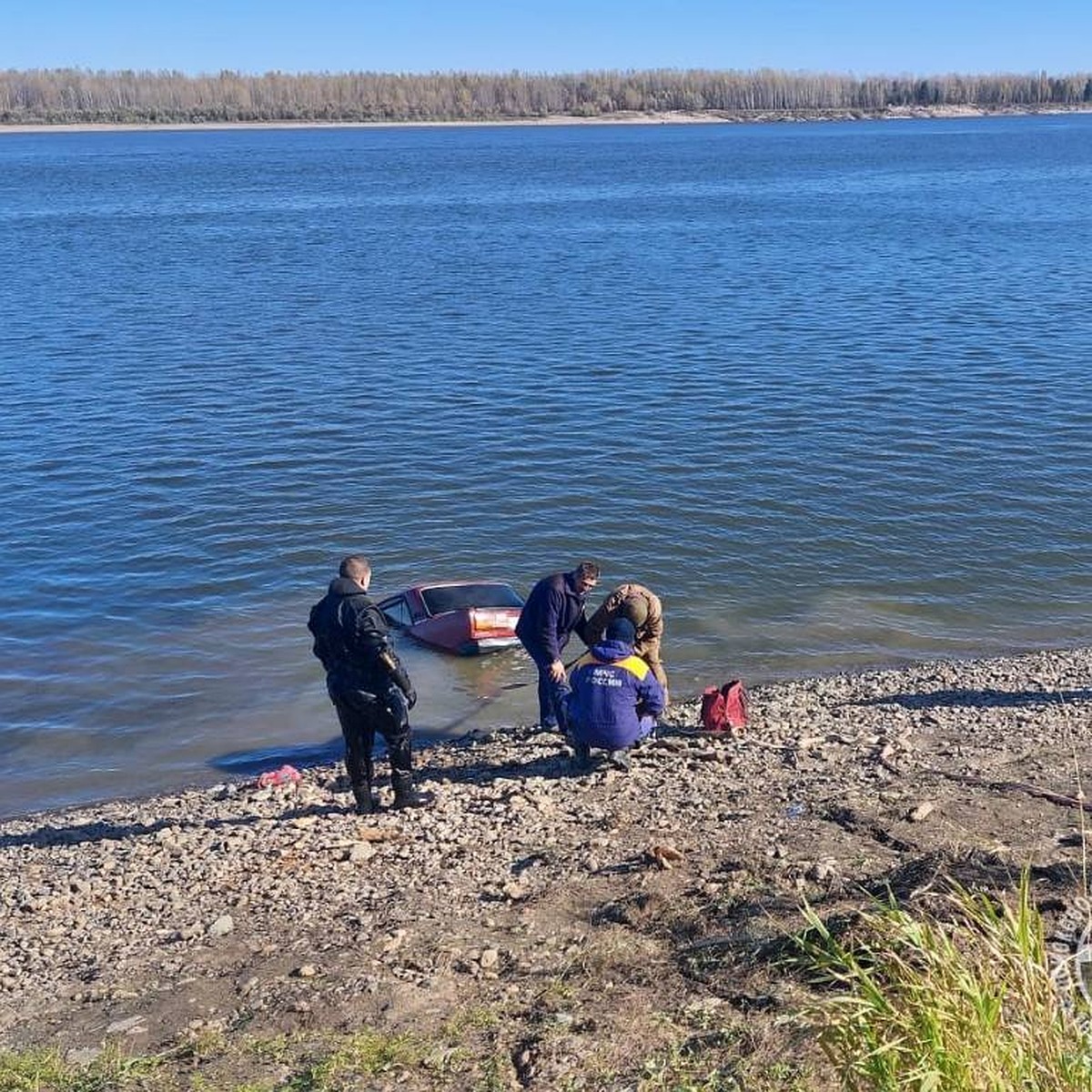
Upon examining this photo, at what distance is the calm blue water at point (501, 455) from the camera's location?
1496 cm

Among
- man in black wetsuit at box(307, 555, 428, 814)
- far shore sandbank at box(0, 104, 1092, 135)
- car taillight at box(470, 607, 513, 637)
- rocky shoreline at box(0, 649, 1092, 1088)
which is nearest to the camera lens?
rocky shoreline at box(0, 649, 1092, 1088)

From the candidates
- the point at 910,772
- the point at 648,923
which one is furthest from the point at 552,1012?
the point at 910,772

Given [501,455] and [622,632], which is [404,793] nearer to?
[622,632]

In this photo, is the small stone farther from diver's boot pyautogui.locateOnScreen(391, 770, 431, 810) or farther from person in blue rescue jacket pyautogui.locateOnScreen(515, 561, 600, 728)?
person in blue rescue jacket pyautogui.locateOnScreen(515, 561, 600, 728)

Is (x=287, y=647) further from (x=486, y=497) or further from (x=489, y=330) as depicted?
(x=489, y=330)

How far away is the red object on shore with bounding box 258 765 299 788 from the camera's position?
436 inches

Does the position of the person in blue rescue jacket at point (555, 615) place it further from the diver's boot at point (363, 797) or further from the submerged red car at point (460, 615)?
the submerged red car at point (460, 615)

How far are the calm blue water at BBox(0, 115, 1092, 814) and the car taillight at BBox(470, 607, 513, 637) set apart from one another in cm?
45

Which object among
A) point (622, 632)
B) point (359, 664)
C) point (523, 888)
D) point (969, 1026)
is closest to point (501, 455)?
point (622, 632)

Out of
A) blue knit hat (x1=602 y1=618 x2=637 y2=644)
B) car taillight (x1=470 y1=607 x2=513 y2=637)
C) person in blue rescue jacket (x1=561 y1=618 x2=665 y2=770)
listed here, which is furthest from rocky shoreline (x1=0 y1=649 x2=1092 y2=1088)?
car taillight (x1=470 y1=607 x2=513 y2=637)

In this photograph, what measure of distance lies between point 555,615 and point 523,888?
306 cm

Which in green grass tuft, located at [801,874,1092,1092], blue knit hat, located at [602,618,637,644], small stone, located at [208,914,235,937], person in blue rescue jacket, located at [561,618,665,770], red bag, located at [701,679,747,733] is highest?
green grass tuft, located at [801,874,1092,1092]

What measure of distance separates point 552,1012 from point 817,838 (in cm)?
258

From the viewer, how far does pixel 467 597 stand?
1527cm
